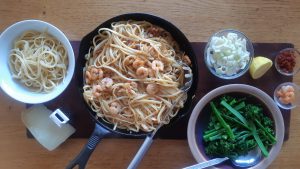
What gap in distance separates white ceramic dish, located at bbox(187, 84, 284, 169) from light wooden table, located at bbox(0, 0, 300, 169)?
0.12 meters

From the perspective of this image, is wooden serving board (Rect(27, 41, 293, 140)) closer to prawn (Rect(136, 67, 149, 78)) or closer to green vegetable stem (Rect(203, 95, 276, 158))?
green vegetable stem (Rect(203, 95, 276, 158))

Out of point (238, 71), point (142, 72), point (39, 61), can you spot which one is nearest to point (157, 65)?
point (142, 72)

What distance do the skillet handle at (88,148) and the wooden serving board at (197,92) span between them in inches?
4.4

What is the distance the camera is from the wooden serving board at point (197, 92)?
4.69 ft

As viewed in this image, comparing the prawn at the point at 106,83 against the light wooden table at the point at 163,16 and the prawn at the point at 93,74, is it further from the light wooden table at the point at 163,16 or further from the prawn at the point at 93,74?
the light wooden table at the point at 163,16

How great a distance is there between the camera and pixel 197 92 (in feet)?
4.70

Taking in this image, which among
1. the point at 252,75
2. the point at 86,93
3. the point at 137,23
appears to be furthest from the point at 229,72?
the point at 86,93

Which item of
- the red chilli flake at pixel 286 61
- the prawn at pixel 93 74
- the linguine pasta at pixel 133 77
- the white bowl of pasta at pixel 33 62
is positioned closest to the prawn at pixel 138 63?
the linguine pasta at pixel 133 77

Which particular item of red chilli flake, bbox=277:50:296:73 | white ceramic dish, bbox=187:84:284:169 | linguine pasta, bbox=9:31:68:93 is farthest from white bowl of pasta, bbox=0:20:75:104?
red chilli flake, bbox=277:50:296:73

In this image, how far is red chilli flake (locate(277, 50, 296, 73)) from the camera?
55.3 inches

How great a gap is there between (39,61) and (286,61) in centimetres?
87

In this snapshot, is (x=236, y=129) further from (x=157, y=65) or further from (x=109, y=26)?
(x=109, y=26)

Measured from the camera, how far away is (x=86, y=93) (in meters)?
1.36

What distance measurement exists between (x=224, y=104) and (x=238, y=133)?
114 millimetres
